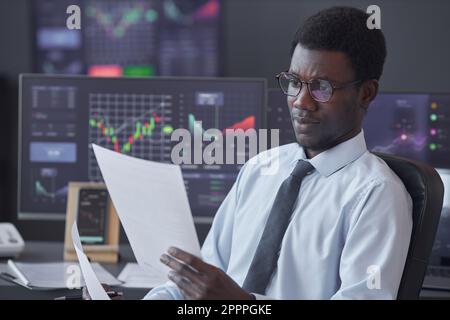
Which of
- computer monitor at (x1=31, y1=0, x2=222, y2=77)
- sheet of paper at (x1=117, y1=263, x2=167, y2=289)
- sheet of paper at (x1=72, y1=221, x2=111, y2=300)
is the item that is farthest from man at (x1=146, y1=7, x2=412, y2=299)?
computer monitor at (x1=31, y1=0, x2=222, y2=77)

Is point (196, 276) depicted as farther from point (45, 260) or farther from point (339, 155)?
point (45, 260)

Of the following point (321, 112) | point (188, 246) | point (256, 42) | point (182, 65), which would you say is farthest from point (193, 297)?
point (182, 65)

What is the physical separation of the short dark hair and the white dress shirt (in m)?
0.13

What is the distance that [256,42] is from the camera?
6.26 ft

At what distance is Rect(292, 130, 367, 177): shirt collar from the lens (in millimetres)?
1131

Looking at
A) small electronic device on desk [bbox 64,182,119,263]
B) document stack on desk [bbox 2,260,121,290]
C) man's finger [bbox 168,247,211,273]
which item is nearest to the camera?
man's finger [bbox 168,247,211,273]

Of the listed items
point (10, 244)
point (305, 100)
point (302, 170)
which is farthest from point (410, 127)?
point (10, 244)

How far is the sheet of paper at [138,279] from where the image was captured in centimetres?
154

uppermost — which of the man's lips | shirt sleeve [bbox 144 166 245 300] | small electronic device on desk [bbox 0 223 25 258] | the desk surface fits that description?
the man's lips

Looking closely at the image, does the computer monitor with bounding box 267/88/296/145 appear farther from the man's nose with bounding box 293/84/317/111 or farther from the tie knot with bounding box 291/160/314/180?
the man's nose with bounding box 293/84/317/111

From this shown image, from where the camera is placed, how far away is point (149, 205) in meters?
1.03

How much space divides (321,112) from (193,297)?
1.12ft

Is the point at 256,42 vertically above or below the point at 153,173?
above
